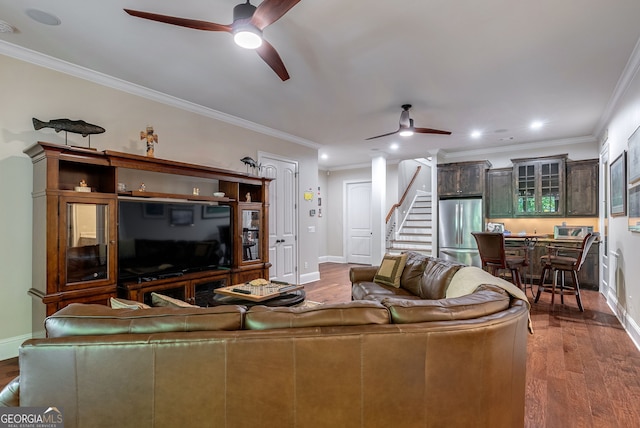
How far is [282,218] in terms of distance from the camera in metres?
5.71

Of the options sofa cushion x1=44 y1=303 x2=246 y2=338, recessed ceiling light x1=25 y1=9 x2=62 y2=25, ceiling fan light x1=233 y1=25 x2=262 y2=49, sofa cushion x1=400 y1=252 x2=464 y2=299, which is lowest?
sofa cushion x1=400 y1=252 x2=464 y2=299

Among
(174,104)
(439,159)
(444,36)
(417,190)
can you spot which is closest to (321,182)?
(417,190)

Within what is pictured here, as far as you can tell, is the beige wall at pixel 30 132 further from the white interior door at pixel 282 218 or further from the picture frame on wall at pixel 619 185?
the picture frame on wall at pixel 619 185

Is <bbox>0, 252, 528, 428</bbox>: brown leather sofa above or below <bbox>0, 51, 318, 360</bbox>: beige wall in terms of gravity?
below

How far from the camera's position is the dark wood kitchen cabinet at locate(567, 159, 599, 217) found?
5566 mm

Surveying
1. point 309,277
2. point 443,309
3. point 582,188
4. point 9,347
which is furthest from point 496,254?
point 9,347

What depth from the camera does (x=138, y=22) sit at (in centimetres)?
247

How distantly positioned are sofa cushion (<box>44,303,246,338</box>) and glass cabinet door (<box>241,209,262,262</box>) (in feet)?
10.4

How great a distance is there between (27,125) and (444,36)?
383cm

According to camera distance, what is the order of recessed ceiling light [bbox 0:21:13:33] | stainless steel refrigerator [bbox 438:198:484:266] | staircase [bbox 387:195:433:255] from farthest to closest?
staircase [bbox 387:195:433:255] → stainless steel refrigerator [bbox 438:198:484:266] → recessed ceiling light [bbox 0:21:13:33]

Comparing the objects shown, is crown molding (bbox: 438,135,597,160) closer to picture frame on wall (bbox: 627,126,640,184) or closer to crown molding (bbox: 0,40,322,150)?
picture frame on wall (bbox: 627,126,640,184)

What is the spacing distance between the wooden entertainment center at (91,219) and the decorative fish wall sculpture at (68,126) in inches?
8.8

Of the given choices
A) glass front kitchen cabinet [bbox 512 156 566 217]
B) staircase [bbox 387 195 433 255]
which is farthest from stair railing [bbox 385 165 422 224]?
glass front kitchen cabinet [bbox 512 156 566 217]

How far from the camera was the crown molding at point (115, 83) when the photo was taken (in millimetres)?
2896
